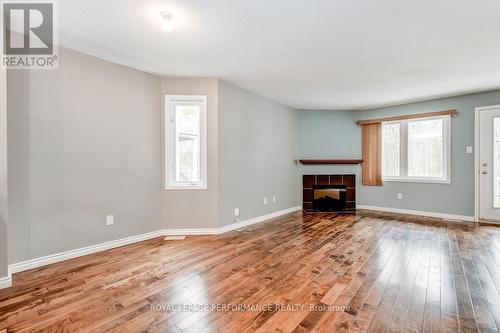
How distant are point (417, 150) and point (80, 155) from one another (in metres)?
6.09

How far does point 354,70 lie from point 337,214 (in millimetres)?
3080

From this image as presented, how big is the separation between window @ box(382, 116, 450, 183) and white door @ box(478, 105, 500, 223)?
483mm

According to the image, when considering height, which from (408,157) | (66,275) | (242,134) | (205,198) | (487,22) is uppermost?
(487,22)

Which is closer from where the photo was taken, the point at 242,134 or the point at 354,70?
the point at 354,70

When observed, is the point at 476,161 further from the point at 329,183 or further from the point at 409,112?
the point at 329,183

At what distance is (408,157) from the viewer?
17.0 feet

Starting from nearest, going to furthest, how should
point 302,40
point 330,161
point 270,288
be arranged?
point 270,288 → point 302,40 → point 330,161

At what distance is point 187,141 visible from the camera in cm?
377

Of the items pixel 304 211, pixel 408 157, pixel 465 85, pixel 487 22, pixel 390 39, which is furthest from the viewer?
pixel 304 211

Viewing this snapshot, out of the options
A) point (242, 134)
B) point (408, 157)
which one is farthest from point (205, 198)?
point (408, 157)

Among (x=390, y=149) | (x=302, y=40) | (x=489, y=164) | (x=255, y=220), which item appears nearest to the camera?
(x=302, y=40)

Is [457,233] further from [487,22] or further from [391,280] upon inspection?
[487,22]

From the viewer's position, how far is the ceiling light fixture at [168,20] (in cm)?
211

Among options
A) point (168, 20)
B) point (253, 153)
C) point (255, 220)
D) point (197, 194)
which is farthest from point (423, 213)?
point (168, 20)
